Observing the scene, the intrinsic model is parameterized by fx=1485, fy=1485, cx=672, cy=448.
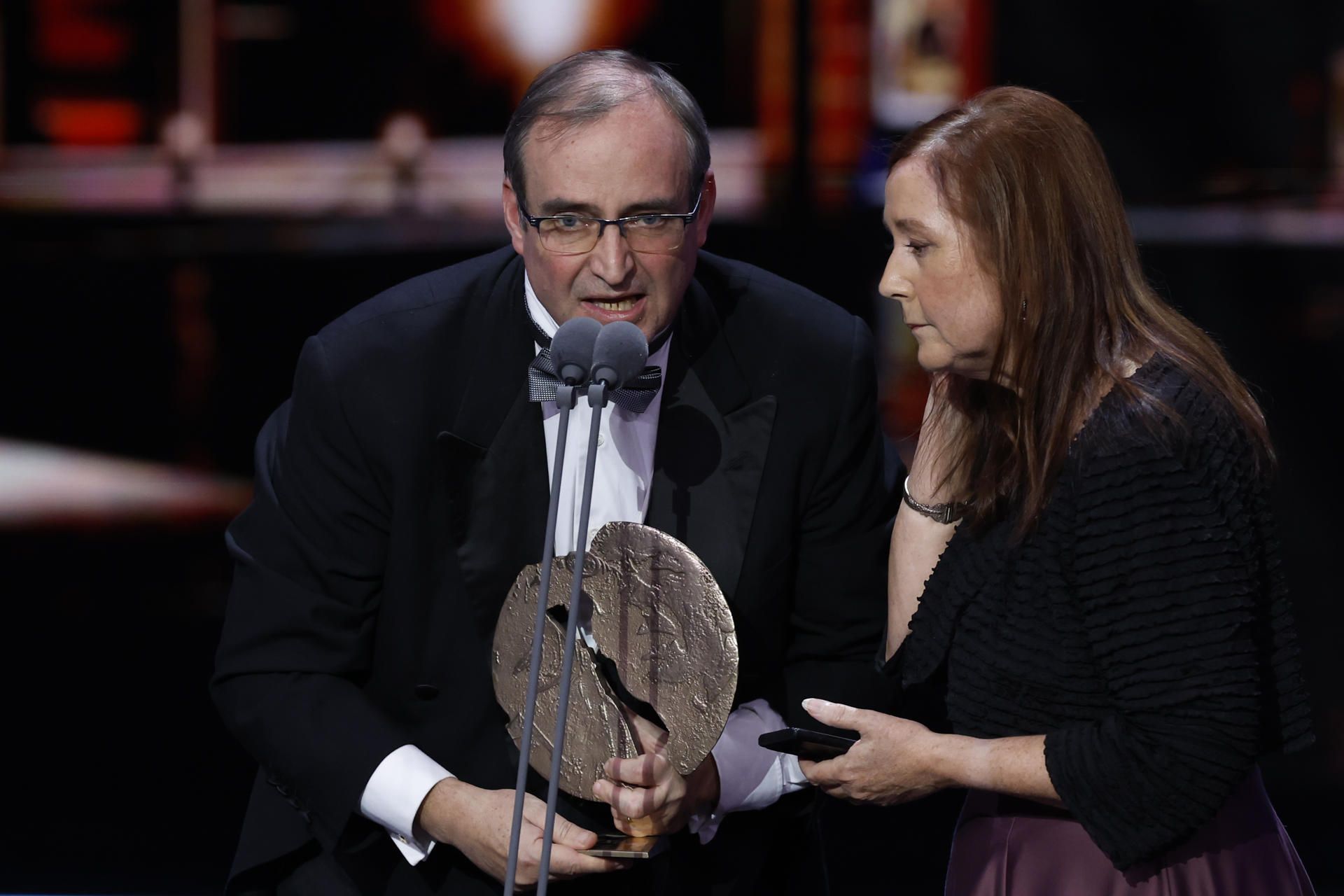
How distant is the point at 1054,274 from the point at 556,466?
25.4 inches

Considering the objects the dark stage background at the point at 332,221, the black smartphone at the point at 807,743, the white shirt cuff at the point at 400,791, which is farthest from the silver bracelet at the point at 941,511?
the dark stage background at the point at 332,221

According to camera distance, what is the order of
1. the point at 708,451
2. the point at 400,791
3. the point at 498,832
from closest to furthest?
1. the point at 498,832
2. the point at 400,791
3. the point at 708,451

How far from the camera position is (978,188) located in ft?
5.83

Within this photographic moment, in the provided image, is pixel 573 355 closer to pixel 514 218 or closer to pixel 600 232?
pixel 600 232

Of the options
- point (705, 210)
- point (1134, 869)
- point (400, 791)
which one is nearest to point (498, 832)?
point (400, 791)

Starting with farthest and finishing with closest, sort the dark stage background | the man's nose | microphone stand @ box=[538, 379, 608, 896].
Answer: the dark stage background
the man's nose
microphone stand @ box=[538, 379, 608, 896]

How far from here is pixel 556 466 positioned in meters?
1.63

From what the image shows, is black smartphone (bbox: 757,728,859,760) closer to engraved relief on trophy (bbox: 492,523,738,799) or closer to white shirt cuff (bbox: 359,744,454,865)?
engraved relief on trophy (bbox: 492,523,738,799)

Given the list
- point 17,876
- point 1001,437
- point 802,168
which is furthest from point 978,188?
point 17,876

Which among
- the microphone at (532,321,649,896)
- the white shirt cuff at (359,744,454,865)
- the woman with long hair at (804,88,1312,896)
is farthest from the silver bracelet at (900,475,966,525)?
the white shirt cuff at (359,744,454,865)

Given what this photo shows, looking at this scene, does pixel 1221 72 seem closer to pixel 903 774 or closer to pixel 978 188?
pixel 978 188

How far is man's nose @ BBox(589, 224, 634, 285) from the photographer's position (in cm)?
200

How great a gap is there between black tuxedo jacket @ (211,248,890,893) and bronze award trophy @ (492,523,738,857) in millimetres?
253

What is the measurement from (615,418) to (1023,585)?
684 mm
